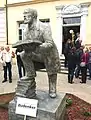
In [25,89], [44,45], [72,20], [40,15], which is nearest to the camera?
[44,45]

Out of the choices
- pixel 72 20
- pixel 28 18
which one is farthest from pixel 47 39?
pixel 72 20

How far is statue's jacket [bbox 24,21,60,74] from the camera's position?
3283 millimetres

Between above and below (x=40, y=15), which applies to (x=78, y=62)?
below

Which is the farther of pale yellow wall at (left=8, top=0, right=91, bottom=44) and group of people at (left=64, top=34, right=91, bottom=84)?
pale yellow wall at (left=8, top=0, right=91, bottom=44)

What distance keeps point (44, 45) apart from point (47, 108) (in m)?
0.95

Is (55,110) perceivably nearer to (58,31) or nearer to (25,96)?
(25,96)

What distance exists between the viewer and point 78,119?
4.05 m

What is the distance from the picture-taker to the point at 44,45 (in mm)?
3209

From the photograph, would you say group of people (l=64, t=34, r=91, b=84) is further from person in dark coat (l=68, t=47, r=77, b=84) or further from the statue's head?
the statue's head

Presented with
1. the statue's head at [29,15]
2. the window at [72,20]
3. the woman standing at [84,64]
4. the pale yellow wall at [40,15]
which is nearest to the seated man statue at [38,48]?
the statue's head at [29,15]

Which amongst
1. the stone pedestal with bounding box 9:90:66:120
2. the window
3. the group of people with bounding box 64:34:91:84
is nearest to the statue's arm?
the stone pedestal with bounding box 9:90:66:120

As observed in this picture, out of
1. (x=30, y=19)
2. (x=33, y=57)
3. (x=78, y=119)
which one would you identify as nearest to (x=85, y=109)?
(x=78, y=119)

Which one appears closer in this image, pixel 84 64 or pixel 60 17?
pixel 84 64

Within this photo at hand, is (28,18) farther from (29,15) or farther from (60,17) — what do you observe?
(60,17)
